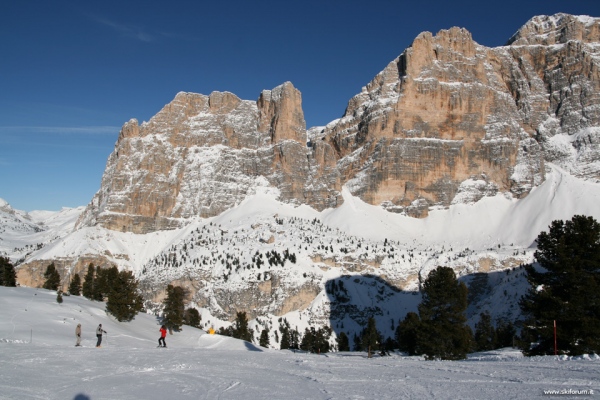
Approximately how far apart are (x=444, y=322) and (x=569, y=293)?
486 inches

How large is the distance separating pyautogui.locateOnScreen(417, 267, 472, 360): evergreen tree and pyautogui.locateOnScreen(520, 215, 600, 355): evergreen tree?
25.5ft

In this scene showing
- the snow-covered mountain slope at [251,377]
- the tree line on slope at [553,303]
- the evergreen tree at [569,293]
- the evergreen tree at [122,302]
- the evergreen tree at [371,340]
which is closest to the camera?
the snow-covered mountain slope at [251,377]

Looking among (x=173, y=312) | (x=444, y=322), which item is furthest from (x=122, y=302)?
(x=444, y=322)

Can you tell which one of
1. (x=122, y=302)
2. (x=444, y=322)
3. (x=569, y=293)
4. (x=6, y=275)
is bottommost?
(x=122, y=302)

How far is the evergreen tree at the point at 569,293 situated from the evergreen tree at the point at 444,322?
7764mm

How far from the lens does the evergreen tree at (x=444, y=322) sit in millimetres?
42219

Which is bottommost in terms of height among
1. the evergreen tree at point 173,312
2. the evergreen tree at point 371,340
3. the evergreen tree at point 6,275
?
the evergreen tree at point 371,340

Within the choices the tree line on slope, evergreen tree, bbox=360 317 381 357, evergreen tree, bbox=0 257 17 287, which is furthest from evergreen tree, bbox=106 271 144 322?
evergreen tree, bbox=0 257 17 287

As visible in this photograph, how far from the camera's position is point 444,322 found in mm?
43469

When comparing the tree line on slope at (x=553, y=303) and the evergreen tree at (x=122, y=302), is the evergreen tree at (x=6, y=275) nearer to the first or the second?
the evergreen tree at (x=122, y=302)

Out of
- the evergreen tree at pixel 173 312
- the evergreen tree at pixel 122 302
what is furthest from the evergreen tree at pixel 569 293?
the evergreen tree at pixel 122 302

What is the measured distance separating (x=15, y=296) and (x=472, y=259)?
548 feet

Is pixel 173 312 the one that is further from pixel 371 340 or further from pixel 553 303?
pixel 553 303

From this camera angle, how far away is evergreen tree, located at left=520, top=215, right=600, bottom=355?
32.0 metres
